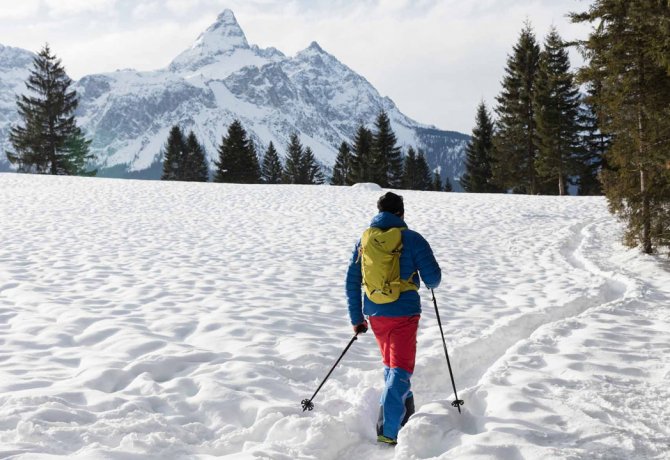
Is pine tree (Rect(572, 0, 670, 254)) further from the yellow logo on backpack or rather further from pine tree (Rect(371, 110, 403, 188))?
pine tree (Rect(371, 110, 403, 188))

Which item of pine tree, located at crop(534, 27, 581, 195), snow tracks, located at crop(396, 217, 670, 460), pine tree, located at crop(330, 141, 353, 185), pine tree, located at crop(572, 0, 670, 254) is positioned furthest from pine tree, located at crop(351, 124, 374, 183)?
snow tracks, located at crop(396, 217, 670, 460)

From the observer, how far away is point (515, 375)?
19.1 feet

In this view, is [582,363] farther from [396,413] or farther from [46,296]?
[46,296]

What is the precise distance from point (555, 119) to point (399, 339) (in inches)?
1403

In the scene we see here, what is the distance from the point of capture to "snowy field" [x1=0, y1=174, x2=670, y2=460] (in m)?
4.37

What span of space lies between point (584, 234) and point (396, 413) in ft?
49.2

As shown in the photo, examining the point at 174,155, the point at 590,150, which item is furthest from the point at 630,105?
the point at 174,155

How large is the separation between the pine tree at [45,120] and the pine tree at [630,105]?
46395 millimetres

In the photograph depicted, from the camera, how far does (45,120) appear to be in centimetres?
4606

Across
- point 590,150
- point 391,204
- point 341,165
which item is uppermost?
point 341,165

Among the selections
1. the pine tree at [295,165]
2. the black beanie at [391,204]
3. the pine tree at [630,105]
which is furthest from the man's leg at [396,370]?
the pine tree at [295,165]

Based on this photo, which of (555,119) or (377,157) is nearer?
(555,119)

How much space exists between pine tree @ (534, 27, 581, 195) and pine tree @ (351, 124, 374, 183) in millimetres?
21008

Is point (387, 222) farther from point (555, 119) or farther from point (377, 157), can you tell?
point (377, 157)
